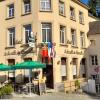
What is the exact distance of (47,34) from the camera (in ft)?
100

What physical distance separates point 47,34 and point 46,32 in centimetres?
23

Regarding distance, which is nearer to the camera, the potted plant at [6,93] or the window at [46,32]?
the potted plant at [6,93]

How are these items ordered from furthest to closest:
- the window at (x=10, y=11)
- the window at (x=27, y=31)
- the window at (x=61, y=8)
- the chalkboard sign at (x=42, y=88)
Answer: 1. the window at (x=10, y=11)
2. the window at (x=61, y=8)
3. the window at (x=27, y=31)
4. the chalkboard sign at (x=42, y=88)

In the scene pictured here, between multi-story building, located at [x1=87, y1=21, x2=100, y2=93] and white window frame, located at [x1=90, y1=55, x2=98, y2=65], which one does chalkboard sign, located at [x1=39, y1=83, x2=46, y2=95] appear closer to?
multi-story building, located at [x1=87, y1=21, x2=100, y2=93]

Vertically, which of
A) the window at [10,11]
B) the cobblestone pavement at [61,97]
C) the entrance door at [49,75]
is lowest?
the cobblestone pavement at [61,97]

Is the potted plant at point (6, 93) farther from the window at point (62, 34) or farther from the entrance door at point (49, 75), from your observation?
the window at point (62, 34)

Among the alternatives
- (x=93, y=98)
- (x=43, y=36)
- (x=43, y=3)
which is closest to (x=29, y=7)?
(x=43, y=3)

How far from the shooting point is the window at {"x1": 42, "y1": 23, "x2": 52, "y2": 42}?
30.5 m

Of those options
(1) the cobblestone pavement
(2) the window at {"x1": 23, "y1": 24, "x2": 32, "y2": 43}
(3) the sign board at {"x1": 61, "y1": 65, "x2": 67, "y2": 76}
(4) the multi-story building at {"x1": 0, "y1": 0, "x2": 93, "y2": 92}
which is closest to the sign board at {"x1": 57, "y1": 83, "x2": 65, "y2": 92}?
(4) the multi-story building at {"x1": 0, "y1": 0, "x2": 93, "y2": 92}

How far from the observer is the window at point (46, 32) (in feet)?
100.0

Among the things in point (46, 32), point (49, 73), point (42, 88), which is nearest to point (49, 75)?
point (49, 73)

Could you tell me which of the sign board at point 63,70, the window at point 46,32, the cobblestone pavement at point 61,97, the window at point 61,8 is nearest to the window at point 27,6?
the window at point 46,32

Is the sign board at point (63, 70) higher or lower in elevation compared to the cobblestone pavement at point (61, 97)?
higher

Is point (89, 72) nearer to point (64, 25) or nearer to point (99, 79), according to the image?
point (99, 79)
